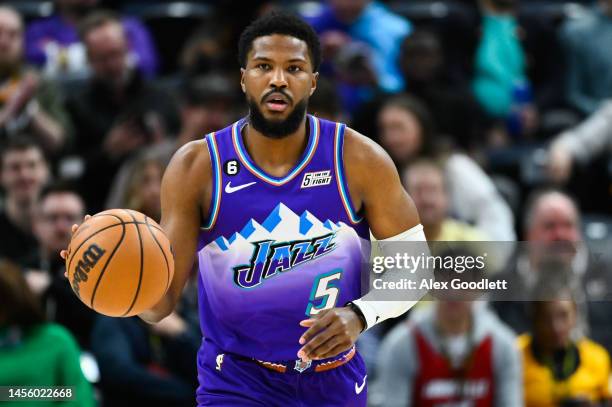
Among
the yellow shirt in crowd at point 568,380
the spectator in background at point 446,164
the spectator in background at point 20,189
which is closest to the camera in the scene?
the yellow shirt in crowd at point 568,380

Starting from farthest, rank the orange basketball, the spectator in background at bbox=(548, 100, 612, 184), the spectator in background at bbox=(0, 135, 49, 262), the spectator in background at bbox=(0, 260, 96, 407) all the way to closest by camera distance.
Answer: the spectator in background at bbox=(548, 100, 612, 184) < the spectator in background at bbox=(0, 135, 49, 262) < the spectator in background at bbox=(0, 260, 96, 407) < the orange basketball

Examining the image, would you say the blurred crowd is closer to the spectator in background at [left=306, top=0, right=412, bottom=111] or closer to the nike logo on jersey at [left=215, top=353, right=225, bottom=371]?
the spectator in background at [left=306, top=0, right=412, bottom=111]

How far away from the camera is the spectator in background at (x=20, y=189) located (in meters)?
8.54

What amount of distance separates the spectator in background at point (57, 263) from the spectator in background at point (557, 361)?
2.97 meters

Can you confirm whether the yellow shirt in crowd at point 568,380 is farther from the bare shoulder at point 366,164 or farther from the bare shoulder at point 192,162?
the bare shoulder at point 192,162

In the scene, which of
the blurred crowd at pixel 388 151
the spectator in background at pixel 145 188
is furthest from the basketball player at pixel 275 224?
the spectator in background at pixel 145 188

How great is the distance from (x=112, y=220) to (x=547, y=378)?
3860 mm

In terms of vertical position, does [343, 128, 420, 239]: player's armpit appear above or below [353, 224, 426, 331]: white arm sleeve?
above

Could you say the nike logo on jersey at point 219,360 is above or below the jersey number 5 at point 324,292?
below

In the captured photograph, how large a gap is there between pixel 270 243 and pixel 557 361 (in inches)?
130

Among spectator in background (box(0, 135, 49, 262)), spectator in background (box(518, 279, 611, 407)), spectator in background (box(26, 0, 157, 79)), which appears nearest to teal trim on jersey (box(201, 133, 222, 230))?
spectator in background (box(518, 279, 611, 407))

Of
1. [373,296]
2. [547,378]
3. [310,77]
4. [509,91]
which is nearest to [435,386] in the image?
[547,378]

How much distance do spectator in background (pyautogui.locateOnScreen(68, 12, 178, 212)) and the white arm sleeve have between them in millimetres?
4436

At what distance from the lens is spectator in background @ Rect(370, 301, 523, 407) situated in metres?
7.35
